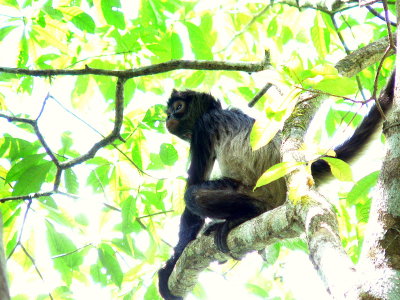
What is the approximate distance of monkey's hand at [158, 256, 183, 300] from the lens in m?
4.39

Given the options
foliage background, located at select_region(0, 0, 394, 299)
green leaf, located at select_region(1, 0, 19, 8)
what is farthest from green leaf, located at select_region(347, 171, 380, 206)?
green leaf, located at select_region(1, 0, 19, 8)

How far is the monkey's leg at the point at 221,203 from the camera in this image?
3.99 meters

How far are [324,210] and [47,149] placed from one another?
262cm

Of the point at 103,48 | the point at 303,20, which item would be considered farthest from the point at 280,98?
the point at 303,20

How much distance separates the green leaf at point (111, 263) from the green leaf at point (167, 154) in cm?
87

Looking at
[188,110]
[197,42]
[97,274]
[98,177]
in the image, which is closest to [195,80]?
[188,110]

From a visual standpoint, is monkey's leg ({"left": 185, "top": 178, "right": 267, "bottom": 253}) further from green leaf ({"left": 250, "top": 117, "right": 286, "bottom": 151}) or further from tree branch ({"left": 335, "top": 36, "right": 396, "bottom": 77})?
green leaf ({"left": 250, "top": 117, "right": 286, "bottom": 151})

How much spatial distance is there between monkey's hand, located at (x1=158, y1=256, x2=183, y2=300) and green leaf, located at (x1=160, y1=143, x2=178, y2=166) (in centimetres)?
86

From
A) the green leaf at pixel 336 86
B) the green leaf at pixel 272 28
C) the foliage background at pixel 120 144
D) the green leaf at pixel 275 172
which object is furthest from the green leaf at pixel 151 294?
the green leaf at pixel 272 28

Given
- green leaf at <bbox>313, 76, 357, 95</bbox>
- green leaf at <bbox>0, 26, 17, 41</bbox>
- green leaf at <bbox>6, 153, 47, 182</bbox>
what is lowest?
green leaf at <bbox>6, 153, 47, 182</bbox>

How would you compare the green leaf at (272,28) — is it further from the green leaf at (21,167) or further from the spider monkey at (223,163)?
the green leaf at (21,167)

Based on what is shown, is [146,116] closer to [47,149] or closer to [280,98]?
[47,149]

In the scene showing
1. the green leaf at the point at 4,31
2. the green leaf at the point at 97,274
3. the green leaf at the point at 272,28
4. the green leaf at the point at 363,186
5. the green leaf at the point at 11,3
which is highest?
the green leaf at the point at 11,3

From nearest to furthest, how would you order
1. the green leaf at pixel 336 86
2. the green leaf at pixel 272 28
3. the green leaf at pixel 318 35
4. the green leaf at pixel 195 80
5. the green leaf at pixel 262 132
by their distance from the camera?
the green leaf at pixel 336 86 < the green leaf at pixel 262 132 < the green leaf at pixel 318 35 < the green leaf at pixel 195 80 < the green leaf at pixel 272 28
